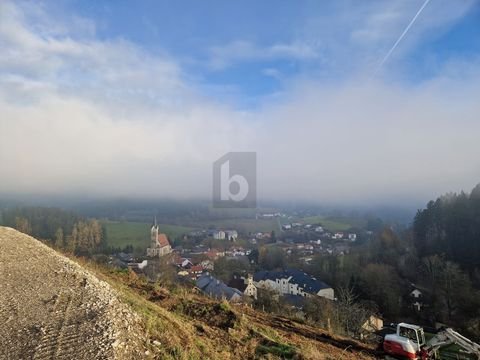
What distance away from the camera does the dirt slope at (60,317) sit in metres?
5.39

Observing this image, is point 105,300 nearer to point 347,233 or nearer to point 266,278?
point 266,278

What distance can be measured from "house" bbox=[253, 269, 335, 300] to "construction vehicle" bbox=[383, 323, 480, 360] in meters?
31.1

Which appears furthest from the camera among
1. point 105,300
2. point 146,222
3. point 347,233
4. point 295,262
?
point 347,233

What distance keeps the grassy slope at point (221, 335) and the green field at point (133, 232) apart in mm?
42548

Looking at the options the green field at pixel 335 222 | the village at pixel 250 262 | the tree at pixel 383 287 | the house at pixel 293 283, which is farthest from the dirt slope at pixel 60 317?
the green field at pixel 335 222

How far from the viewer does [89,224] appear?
46.7 metres

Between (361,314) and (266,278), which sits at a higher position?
(361,314)

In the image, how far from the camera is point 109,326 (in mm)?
6090

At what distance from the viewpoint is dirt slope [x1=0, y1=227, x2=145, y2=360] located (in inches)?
212

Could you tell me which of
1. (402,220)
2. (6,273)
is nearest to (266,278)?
(6,273)

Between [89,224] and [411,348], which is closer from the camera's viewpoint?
[411,348]

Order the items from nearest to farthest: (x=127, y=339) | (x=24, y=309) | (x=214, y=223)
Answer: (x=127, y=339) < (x=24, y=309) < (x=214, y=223)

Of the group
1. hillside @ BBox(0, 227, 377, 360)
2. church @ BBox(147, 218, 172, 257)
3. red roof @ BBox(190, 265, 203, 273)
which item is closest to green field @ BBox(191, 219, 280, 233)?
church @ BBox(147, 218, 172, 257)

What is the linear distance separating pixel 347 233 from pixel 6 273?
82.9 metres
